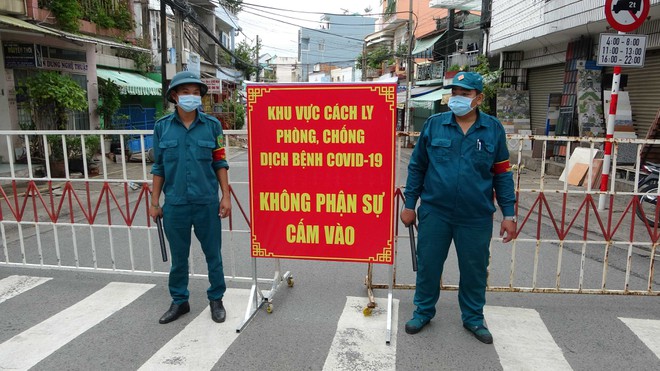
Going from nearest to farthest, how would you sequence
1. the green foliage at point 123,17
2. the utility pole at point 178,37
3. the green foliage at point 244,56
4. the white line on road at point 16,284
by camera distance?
the white line on road at point 16,284
the utility pole at point 178,37
the green foliage at point 123,17
the green foliage at point 244,56

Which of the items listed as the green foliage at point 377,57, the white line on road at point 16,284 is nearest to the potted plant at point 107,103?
the white line on road at point 16,284

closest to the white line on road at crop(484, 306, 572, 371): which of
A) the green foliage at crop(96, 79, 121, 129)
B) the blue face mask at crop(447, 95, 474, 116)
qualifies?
the blue face mask at crop(447, 95, 474, 116)

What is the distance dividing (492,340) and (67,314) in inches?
132

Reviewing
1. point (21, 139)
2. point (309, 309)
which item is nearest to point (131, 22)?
point (21, 139)

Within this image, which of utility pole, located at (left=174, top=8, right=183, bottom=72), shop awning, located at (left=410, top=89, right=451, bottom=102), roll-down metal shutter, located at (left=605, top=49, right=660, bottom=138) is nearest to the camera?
roll-down metal shutter, located at (left=605, top=49, right=660, bottom=138)

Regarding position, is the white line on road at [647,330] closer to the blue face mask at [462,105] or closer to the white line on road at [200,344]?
the blue face mask at [462,105]

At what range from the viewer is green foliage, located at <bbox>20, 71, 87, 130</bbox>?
11000 millimetres

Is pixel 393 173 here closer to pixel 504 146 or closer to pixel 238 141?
pixel 504 146

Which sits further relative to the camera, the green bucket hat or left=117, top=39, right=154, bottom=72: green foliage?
left=117, top=39, right=154, bottom=72: green foliage

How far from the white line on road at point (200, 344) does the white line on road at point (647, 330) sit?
9.74ft

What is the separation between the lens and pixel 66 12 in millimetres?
11727

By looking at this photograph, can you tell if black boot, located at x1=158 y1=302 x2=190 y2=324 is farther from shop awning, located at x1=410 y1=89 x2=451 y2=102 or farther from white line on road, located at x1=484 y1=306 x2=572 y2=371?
shop awning, located at x1=410 y1=89 x2=451 y2=102

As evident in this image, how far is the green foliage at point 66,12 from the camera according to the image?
11559mm

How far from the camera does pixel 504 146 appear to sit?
3398 mm
